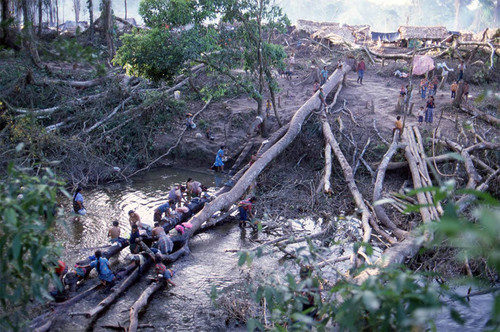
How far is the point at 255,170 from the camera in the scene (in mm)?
11992

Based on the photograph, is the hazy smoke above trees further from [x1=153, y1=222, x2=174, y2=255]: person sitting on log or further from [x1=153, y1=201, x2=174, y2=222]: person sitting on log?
[x1=153, y1=222, x2=174, y2=255]: person sitting on log

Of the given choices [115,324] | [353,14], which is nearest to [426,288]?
[115,324]

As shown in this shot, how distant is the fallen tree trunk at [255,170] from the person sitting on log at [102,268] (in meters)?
2.22

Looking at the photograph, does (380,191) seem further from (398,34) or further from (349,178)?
(398,34)

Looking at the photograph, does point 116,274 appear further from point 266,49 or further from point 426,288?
point 266,49

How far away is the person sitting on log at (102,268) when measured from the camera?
738 centimetres

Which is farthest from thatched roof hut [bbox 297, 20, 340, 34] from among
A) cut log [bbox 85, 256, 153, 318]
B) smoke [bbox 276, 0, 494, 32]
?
smoke [bbox 276, 0, 494, 32]

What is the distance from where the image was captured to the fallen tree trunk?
9891mm

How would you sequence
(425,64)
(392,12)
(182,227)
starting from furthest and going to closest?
(392,12) < (425,64) < (182,227)

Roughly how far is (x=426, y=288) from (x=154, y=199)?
34.8 feet

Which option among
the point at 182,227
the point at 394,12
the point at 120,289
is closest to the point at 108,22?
the point at 182,227

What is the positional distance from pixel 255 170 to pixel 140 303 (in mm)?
6011

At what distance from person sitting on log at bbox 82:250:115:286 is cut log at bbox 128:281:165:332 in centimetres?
80

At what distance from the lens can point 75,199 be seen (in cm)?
1020
